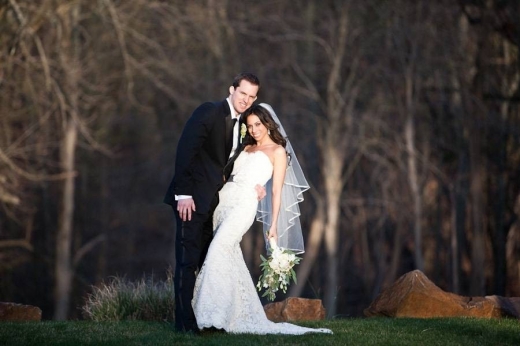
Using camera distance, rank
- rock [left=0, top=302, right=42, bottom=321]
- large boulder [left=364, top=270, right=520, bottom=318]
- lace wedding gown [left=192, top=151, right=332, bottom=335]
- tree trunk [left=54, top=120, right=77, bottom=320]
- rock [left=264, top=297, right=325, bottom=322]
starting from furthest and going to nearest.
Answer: tree trunk [left=54, top=120, right=77, bottom=320]
rock [left=264, top=297, right=325, bottom=322]
large boulder [left=364, top=270, right=520, bottom=318]
rock [left=0, top=302, right=42, bottom=321]
lace wedding gown [left=192, top=151, right=332, bottom=335]

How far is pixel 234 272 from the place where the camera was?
822cm

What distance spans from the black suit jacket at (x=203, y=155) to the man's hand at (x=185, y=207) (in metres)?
0.06

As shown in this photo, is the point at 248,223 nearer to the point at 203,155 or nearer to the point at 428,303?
the point at 203,155

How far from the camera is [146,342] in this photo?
26.0 ft

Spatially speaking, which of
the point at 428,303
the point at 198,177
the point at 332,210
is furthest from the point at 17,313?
the point at 332,210

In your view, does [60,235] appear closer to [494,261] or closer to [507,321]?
[494,261]

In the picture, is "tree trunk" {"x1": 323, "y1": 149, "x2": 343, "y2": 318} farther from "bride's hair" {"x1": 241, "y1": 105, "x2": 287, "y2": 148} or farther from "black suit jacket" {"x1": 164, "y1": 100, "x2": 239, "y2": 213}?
"black suit jacket" {"x1": 164, "y1": 100, "x2": 239, "y2": 213}

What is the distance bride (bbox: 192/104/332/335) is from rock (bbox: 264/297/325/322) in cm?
145

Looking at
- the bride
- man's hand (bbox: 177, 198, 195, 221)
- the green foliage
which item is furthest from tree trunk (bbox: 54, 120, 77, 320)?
man's hand (bbox: 177, 198, 195, 221)

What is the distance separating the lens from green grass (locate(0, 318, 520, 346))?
7.89 metres

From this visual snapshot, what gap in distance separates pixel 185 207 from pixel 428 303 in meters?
3.24

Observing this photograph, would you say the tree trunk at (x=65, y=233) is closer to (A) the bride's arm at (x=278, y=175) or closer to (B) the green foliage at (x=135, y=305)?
(B) the green foliage at (x=135, y=305)

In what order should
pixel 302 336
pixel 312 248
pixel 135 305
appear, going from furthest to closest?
pixel 312 248 < pixel 135 305 < pixel 302 336

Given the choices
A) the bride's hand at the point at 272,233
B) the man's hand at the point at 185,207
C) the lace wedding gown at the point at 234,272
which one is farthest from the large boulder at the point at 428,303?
the man's hand at the point at 185,207
